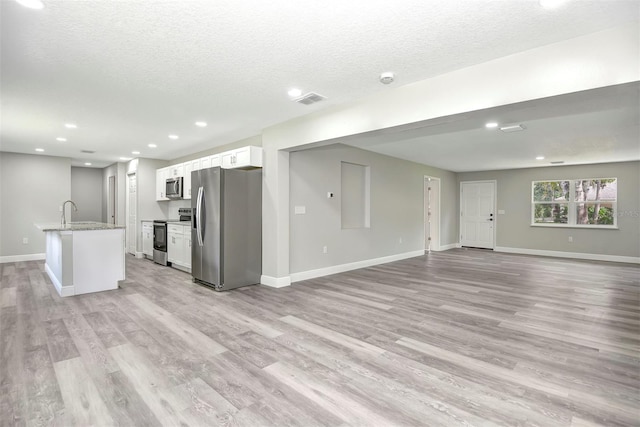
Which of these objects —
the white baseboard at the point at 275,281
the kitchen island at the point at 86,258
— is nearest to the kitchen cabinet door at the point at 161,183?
the kitchen island at the point at 86,258

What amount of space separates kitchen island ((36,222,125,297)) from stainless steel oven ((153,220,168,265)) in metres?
1.68

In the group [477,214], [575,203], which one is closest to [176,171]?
[477,214]

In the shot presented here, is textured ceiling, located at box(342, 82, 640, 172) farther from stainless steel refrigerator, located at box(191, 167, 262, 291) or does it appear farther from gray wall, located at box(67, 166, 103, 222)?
gray wall, located at box(67, 166, 103, 222)

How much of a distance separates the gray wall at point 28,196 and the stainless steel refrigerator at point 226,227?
5034 millimetres

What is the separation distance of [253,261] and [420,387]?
3.32 m

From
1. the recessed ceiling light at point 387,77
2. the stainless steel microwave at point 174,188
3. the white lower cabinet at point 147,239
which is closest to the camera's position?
the recessed ceiling light at point 387,77

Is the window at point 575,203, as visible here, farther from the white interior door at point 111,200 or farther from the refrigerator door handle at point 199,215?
the white interior door at point 111,200

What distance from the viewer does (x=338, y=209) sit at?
5.75 metres

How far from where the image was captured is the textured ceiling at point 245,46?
6.61 feet

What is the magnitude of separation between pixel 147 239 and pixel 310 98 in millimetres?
5779

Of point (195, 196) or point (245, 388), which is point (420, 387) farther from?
point (195, 196)

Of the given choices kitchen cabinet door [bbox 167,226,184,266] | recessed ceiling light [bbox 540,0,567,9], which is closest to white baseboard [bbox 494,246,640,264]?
recessed ceiling light [bbox 540,0,567,9]

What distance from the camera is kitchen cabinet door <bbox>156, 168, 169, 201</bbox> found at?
7.33 m

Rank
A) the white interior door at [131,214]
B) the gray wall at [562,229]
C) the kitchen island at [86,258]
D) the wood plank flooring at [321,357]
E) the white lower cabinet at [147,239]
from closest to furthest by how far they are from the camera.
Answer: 1. the wood plank flooring at [321,357]
2. the kitchen island at [86,258]
3. the white lower cabinet at [147,239]
4. the gray wall at [562,229]
5. the white interior door at [131,214]
